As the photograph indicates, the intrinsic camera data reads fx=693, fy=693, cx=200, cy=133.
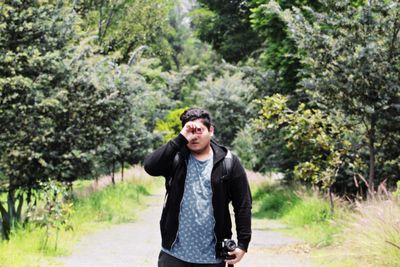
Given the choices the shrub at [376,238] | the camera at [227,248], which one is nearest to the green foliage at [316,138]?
the shrub at [376,238]

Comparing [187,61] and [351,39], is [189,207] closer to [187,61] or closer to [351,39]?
[351,39]

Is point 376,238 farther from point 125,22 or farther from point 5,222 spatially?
point 125,22

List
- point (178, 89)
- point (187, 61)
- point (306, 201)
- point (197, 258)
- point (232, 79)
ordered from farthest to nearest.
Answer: point (187, 61) → point (178, 89) → point (232, 79) → point (306, 201) → point (197, 258)

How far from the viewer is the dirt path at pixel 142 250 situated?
390 inches

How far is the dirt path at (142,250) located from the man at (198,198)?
5218 millimetres

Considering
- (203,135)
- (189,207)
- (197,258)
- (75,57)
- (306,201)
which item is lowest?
(306,201)

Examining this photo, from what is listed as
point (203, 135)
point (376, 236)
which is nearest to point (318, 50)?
point (376, 236)

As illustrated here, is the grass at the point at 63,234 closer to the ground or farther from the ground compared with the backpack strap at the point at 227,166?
closer to the ground

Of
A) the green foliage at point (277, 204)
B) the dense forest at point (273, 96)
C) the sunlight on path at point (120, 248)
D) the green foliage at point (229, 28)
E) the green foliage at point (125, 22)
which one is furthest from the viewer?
the green foliage at point (125, 22)

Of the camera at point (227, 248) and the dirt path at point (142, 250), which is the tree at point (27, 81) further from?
the camera at point (227, 248)

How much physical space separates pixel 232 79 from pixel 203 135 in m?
44.1

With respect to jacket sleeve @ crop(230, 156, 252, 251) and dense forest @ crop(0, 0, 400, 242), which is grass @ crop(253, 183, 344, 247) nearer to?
dense forest @ crop(0, 0, 400, 242)

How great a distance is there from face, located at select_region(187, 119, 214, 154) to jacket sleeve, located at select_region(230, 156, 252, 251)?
24 centimetres

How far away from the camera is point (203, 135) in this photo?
14.9 ft
